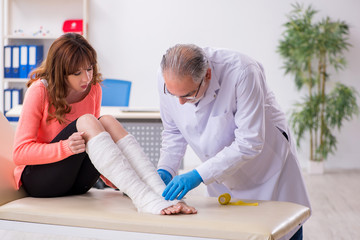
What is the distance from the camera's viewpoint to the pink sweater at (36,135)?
1.64 metres

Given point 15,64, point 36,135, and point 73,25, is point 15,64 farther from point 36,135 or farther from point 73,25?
point 36,135

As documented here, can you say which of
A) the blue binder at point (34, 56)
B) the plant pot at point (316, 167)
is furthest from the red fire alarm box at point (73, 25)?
the plant pot at point (316, 167)

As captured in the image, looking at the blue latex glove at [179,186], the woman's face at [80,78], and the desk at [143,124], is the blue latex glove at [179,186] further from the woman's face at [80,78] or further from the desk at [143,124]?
the desk at [143,124]

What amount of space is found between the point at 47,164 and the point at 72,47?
41 centimetres

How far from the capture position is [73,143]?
5.18 ft

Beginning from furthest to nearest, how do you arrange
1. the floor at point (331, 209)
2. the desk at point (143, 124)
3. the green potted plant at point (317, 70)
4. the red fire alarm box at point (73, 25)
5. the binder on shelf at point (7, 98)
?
the red fire alarm box at point (73, 25) → the binder on shelf at point (7, 98) → the green potted plant at point (317, 70) → the desk at point (143, 124) → the floor at point (331, 209)

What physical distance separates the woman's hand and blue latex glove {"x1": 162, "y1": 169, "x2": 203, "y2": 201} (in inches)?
11.4

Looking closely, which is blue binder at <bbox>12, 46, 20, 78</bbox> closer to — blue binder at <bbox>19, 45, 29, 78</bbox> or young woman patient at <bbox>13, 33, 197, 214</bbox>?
blue binder at <bbox>19, 45, 29, 78</bbox>

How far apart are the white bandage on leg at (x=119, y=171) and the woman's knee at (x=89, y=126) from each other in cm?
2

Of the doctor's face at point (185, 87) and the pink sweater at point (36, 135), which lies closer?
the doctor's face at point (185, 87)

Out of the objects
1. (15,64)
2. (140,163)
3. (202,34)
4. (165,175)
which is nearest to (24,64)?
(15,64)

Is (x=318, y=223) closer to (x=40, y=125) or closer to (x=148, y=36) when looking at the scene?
(x=40, y=125)

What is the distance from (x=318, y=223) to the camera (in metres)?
3.10

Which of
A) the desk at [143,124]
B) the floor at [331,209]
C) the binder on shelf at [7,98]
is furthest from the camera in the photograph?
the binder on shelf at [7,98]
